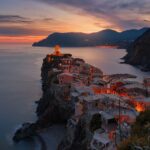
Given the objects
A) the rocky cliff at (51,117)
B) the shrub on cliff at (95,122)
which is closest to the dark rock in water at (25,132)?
the rocky cliff at (51,117)

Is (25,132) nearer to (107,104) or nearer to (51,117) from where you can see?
(51,117)

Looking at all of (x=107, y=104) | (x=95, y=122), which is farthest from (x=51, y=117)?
(x=95, y=122)

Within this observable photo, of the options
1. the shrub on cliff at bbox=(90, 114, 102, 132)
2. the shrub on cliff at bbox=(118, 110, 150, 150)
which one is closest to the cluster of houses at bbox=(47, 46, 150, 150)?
the shrub on cliff at bbox=(90, 114, 102, 132)

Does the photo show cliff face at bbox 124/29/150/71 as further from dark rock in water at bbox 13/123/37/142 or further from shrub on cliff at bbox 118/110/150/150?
shrub on cliff at bbox 118/110/150/150

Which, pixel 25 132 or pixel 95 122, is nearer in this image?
pixel 95 122

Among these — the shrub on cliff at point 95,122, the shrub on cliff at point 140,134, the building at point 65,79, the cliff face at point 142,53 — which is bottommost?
the cliff face at point 142,53

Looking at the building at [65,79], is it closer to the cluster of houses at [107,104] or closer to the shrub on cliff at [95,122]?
the cluster of houses at [107,104]

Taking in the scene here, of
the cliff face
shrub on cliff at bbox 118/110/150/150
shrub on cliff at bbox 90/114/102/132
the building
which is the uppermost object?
shrub on cliff at bbox 118/110/150/150

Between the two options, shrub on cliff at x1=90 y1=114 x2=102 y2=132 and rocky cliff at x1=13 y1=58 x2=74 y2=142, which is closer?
shrub on cliff at x1=90 y1=114 x2=102 y2=132

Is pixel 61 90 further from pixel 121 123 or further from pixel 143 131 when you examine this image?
pixel 143 131
